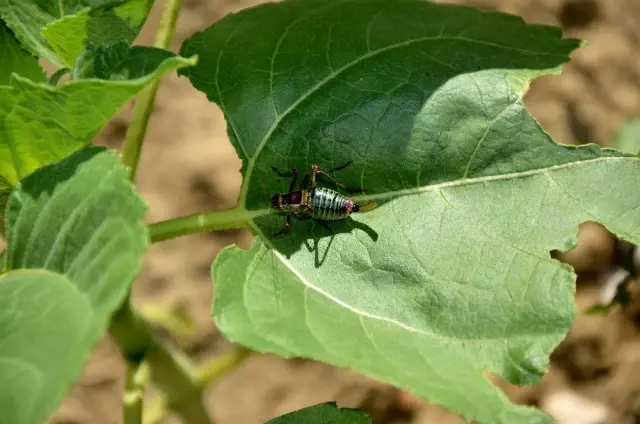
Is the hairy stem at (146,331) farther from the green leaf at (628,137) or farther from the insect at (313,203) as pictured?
the green leaf at (628,137)

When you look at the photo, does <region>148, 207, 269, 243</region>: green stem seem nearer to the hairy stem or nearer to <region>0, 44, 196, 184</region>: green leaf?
the hairy stem

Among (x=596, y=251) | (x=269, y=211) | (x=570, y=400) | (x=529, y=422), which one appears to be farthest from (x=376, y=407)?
(x=529, y=422)

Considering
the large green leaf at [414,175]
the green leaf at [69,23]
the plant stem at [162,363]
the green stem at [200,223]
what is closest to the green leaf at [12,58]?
the green leaf at [69,23]

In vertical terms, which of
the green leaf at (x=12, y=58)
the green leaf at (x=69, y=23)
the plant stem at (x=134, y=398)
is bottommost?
the plant stem at (x=134, y=398)

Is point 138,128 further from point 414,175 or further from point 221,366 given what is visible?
point 221,366

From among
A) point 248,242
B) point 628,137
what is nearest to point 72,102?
point 628,137
